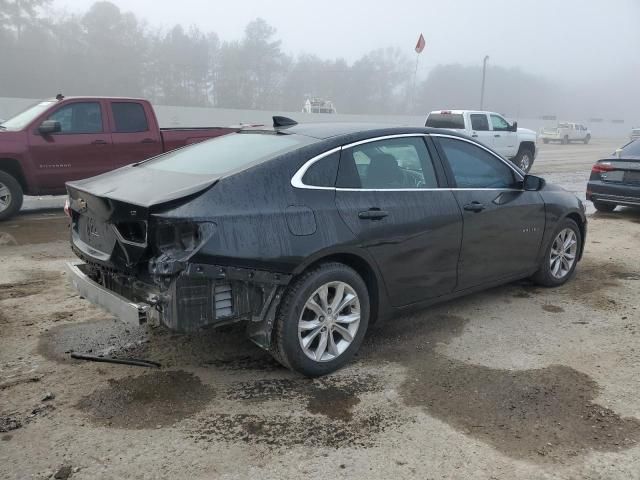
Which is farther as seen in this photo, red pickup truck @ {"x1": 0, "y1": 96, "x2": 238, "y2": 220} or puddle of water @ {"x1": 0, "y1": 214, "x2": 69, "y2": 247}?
red pickup truck @ {"x1": 0, "y1": 96, "x2": 238, "y2": 220}

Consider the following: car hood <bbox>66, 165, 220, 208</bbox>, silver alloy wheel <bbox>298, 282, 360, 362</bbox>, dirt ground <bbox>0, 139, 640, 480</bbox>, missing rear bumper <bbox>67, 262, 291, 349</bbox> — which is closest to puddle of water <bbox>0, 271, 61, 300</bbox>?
dirt ground <bbox>0, 139, 640, 480</bbox>

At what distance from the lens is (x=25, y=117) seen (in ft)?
30.2

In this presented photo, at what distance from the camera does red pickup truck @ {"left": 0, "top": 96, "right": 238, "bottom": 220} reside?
8773 mm

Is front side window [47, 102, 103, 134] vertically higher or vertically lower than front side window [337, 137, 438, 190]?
higher

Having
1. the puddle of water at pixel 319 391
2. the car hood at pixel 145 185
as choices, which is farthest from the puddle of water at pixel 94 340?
the car hood at pixel 145 185

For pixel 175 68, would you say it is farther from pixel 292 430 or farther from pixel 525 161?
pixel 292 430

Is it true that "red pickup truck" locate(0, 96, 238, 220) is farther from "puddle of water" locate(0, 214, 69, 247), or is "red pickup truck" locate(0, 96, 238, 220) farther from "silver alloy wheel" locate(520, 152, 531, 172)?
"silver alloy wheel" locate(520, 152, 531, 172)

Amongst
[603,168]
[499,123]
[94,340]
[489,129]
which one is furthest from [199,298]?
[499,123]

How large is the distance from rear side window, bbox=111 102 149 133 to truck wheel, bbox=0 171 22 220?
1.82 metres

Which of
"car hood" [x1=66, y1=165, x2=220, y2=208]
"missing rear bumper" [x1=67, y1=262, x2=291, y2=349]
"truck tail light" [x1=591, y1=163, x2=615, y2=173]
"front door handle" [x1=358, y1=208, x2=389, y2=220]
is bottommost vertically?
"missing rear bumper" [x1=67, y1=262, x2=291, y2=349]

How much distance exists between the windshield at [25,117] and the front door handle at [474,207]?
7.30 metres

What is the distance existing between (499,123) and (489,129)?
1.92 ft

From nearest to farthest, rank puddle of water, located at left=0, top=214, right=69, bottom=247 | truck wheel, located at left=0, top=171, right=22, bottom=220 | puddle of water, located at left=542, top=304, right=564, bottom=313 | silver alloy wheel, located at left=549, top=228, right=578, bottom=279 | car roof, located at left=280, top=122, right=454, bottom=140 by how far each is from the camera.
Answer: car roof, located at left=280, top=122, right=454, bottom=140
puddle of water, located at left=542, top=304, right=564, bottom=313
silver alloy wheel, located at left=549, top=228, right=578, bottom=279
puddle of water, located at left=0, top=214, right=69, bottom=247
truck wheel, located at left=0, top=171, right=22, bottom=220

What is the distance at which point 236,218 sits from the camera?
3309 mm
